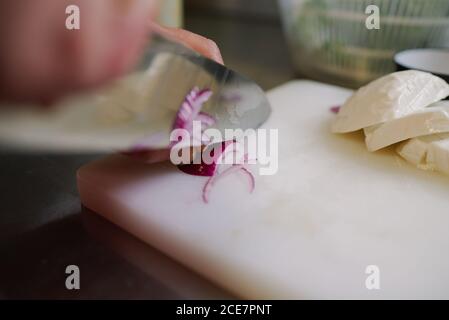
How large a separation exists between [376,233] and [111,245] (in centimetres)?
37

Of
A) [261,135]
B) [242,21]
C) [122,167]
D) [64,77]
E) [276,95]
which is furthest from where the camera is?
[242,21]

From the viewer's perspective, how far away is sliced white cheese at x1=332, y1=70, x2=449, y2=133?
781 mm

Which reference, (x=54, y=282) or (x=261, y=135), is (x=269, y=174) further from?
(x=54, y=282)

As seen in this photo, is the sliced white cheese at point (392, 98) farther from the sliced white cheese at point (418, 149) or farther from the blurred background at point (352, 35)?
the blurred background at point (352, 35)

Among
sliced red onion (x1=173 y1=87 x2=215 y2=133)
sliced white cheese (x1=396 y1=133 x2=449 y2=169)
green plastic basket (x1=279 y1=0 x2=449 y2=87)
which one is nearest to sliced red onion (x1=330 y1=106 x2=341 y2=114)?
sliced white cheese (x1=396 y1=133 x2=449 y2=169)

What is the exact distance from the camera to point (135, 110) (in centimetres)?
46

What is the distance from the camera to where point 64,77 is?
34 centimetres

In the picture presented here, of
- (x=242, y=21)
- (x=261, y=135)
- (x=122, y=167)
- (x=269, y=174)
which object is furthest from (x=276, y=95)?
(x=242, y=21)

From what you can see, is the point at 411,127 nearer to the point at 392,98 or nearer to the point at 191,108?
the point at 392,98

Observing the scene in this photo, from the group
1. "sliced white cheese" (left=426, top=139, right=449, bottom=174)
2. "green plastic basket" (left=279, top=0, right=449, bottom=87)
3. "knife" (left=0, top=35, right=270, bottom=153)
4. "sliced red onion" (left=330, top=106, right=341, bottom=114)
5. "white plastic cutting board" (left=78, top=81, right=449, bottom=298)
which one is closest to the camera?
"knife" (left=0, top=35, right=270, bottom=153)

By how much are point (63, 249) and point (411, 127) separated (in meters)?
0.59

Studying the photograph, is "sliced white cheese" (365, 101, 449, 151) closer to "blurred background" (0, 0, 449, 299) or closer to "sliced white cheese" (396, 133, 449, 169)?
"sliced white cheese" (396, 133, 449, 169)

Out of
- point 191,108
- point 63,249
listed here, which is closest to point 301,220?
point 191,108

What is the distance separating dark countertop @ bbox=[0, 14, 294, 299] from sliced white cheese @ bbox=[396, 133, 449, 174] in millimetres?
438
